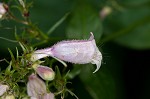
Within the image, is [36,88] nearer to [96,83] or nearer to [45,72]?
[45,72]

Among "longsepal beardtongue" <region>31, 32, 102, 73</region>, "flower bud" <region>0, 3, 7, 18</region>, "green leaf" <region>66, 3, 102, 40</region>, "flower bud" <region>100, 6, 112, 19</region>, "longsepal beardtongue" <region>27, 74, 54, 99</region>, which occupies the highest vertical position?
"flower bud" <region>100, 6, 112, 19</region>

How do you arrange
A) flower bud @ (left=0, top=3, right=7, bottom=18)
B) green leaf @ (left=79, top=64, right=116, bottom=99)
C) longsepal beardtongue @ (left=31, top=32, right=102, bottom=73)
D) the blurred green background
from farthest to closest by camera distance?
the blurred green background → green leaf @ (left=79, top=64, right=116, bottom=99) → flower bud @ (left=0, top=3, right=7, bottom=18) → longsepal beardtongue @ (left=31, top=32, right=102, bottom=73)

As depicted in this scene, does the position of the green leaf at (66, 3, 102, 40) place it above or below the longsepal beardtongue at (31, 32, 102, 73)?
above

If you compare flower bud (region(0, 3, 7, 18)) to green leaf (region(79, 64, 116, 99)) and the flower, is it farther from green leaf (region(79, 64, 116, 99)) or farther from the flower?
green leaf (region(79, 64, 116, 99))

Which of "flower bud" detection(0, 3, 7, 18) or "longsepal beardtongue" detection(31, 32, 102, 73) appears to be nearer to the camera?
"longsepal beardtongue" detection(31, 32, 102, 73)

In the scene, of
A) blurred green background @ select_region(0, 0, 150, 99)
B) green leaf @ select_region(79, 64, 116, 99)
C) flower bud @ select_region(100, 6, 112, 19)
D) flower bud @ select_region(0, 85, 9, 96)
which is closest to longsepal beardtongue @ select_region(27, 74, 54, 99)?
flower bud @ select_region(0, 85, 9, 96)

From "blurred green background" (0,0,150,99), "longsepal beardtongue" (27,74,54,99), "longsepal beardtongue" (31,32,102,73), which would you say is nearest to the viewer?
"longsepal beardtongue" (31,32,102,73)

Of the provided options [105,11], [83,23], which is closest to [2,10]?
[83,23]

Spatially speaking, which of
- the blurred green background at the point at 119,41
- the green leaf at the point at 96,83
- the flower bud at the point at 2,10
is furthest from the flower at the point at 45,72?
the blurred green background at the point at 119,41
